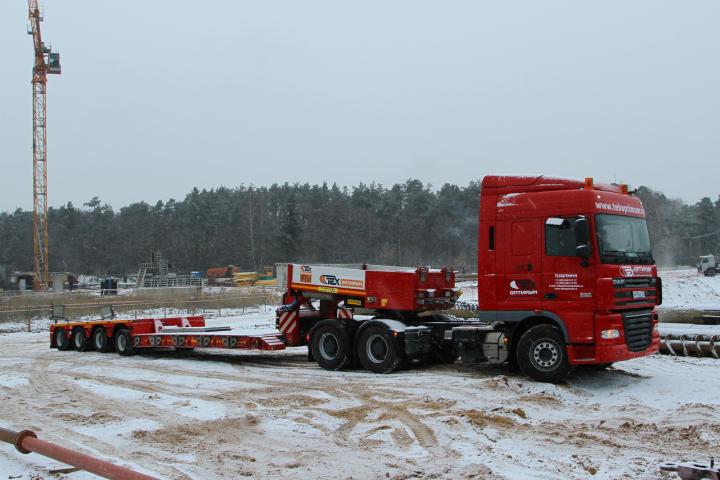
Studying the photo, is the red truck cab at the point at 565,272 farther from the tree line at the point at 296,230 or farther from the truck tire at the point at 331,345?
the tree line at the point at 296,230

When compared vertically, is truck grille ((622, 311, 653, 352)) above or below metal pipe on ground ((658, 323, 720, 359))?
above

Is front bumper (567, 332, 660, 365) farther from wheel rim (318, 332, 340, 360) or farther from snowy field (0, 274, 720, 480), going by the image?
wheel rim (318, 332, 340, 360)

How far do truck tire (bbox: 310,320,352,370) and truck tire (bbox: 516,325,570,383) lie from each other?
10.9ft

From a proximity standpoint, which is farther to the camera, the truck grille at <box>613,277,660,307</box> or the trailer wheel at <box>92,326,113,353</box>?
the trailer wheel at <box>92,326,113,353</box>

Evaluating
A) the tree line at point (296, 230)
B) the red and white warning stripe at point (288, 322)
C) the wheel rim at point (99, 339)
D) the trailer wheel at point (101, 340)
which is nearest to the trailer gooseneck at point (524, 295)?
the red and white warning stripe at point (288, 322)

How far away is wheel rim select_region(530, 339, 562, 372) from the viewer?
10.6 metres

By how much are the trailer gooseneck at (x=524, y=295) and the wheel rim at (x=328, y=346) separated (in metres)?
0.03

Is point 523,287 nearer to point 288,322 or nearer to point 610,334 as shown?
point 610,334

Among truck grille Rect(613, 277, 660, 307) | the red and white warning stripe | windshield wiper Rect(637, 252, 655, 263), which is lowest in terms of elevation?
the red and white warning stripe

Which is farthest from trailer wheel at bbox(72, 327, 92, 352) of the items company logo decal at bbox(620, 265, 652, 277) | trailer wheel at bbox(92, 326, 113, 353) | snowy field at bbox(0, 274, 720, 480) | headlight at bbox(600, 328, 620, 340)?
company logo decal at bbox(620, 265, 652, 277)

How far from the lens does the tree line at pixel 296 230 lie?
82250 mm

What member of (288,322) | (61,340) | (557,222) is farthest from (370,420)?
(61,340)

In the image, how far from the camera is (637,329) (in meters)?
10.7

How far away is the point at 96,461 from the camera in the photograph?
4852 millimetres
